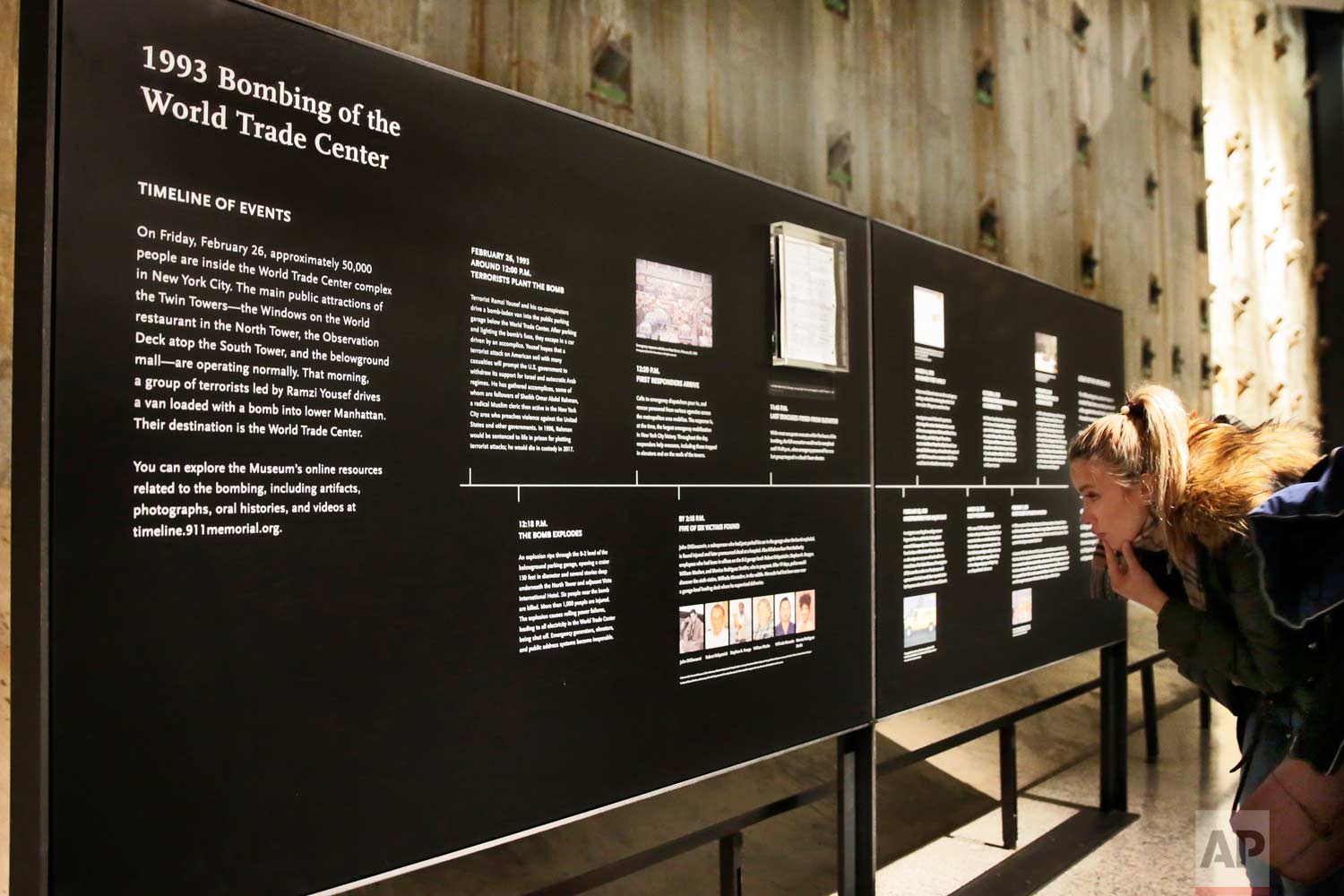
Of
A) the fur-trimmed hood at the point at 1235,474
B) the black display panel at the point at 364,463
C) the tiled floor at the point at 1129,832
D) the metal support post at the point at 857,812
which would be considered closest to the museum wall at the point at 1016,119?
the black display panel at the point at 364,463

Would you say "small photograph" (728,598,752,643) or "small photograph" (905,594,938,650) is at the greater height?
"small photograph" (728,598,752,643)

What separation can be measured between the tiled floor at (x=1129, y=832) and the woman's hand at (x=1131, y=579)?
6.27 feet

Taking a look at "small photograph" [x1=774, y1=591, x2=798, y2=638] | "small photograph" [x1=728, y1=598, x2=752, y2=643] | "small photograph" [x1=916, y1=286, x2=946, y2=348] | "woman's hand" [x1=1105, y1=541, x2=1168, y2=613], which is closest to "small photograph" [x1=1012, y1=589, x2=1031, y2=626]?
"small photograph" [x1=916, y1=286, x2=946, y2=348]

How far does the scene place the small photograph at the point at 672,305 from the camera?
2607 millimetres

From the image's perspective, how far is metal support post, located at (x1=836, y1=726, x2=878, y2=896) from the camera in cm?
332

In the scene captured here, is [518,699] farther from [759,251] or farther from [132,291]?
[759,251]

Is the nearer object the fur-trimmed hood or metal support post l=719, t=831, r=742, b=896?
the fur-trimmed hood

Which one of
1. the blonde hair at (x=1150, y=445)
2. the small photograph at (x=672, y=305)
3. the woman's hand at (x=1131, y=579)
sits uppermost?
the small photograph at (x=672, y=305)

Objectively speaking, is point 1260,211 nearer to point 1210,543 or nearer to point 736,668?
point 1210,543

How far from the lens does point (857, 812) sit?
334 centimetres

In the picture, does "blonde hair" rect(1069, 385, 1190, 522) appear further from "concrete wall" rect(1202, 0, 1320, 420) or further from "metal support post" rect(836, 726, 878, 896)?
"concrete wall" rect(1202, 0, 1320, 420)

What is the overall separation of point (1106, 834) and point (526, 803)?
3.63 m

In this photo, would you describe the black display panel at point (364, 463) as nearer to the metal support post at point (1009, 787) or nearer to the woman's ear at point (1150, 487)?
the woman's ear at point (1150, 487)

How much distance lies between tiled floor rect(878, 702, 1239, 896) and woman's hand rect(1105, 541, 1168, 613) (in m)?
1.91
